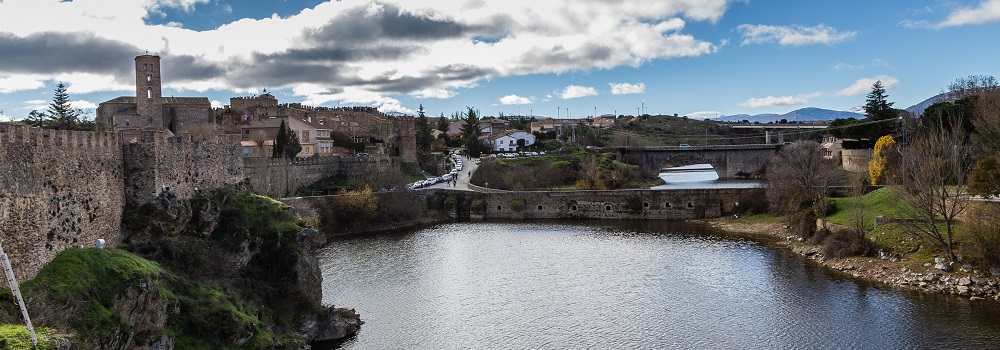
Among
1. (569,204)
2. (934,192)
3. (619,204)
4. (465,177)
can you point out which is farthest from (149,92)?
(934,192)

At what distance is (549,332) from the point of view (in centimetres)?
2641

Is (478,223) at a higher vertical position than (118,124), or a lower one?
lower

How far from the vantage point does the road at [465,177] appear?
217 feet

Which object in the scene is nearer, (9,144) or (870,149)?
(9,144)

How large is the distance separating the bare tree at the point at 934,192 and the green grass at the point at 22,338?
33.8 meters

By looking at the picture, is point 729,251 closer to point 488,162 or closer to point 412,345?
point 412,345

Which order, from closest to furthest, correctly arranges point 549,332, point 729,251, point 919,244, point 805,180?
point 549,332
point 919,244
point 729,251
point 805,180

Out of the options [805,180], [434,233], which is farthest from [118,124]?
[805,180]

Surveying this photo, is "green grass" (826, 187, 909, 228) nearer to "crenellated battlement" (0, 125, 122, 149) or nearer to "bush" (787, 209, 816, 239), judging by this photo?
"bush" (787, 209, 816, 239)

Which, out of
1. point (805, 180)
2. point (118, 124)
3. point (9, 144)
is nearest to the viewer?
point (9, 144)

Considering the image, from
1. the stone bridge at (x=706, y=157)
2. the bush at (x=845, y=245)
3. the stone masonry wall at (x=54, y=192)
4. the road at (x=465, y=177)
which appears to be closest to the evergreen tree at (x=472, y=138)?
the road at (x=465, y=177)

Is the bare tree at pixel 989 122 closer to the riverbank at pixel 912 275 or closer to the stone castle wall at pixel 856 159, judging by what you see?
the riverbank at pixel 912 275

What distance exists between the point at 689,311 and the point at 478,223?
32.1 meters

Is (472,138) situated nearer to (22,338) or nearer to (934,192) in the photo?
(934,192)
